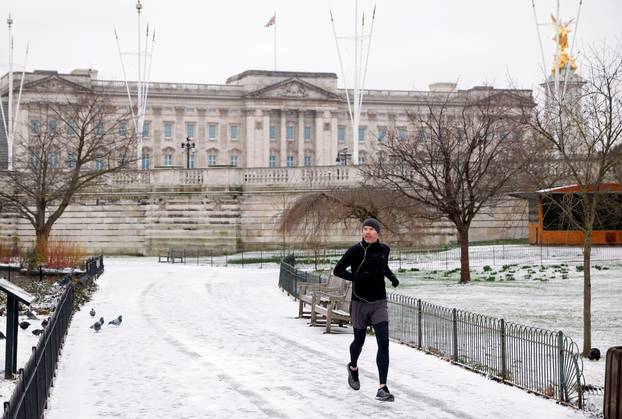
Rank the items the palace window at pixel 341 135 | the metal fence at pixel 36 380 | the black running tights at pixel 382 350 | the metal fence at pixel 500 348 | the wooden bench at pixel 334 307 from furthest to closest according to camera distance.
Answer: the palace window at pixel 341 135, the wooden bench at pixel 334 307, the metal fence at pixel 500 348, the black running tights at pixel 382 350, the metal fence at pixel 36 380

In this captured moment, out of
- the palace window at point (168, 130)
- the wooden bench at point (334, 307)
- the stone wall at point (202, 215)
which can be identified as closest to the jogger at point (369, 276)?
the wooden bench at point (334, 307)

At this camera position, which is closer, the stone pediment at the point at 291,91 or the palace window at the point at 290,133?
the stone pediment at the point at 291,91

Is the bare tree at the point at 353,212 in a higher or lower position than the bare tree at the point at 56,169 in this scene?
lower

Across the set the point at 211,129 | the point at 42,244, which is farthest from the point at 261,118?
the point at 42,244

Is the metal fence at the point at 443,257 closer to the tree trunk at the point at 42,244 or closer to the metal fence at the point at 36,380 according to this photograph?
the tree trunk at the point at 42,244

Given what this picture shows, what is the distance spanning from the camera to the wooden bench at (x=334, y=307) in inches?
721

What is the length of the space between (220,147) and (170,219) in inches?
2329

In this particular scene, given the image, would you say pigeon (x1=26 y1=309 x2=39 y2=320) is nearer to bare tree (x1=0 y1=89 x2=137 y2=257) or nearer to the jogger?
the jogger

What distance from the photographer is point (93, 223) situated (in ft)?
191

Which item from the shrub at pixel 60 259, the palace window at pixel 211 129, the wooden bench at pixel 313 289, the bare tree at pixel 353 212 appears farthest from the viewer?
the palace window at pixel 211 129

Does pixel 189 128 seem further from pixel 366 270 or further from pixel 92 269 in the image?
pixel 366 270

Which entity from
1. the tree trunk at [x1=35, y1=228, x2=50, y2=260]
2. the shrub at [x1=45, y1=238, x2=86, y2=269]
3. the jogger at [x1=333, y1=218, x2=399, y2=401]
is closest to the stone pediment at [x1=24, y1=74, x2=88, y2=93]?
the shrub at [x1=45, y1=238, x2=86, y2=269]

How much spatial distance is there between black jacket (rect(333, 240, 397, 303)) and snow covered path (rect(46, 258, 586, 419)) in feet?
4.41

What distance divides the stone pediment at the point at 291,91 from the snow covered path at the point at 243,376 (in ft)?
298
